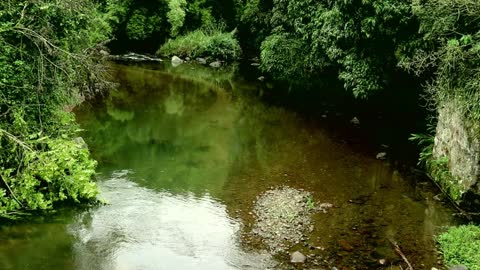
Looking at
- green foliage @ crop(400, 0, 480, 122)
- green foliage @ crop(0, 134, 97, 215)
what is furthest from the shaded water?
green foliage @ crop(400, 0, 480, 122)

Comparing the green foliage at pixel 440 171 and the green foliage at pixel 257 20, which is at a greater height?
the green foliage at pixel 257 20

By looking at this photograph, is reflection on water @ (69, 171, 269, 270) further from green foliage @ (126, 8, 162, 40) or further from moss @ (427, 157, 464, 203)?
green foliage @ (126, 8, 162, 40)

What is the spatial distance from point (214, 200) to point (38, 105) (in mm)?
5367

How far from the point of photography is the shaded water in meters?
10.9

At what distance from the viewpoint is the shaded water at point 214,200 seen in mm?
10938

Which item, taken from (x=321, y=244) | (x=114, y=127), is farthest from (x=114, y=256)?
(x=114, y=127)

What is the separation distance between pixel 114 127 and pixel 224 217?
9521mm

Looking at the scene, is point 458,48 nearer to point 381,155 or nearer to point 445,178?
point 445,178

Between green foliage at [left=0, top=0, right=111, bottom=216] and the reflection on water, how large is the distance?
3.62 ft

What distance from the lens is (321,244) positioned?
37.9ft

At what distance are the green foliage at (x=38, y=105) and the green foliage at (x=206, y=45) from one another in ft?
84.1

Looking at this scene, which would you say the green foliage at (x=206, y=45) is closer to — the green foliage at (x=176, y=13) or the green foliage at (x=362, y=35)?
the green foliage at (x=176, y=13)

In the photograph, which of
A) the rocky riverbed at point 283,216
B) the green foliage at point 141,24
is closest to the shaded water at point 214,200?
the rocky riverbed at point 283,216

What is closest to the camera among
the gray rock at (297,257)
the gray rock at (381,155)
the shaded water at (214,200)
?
the gray rock at (297,257)
